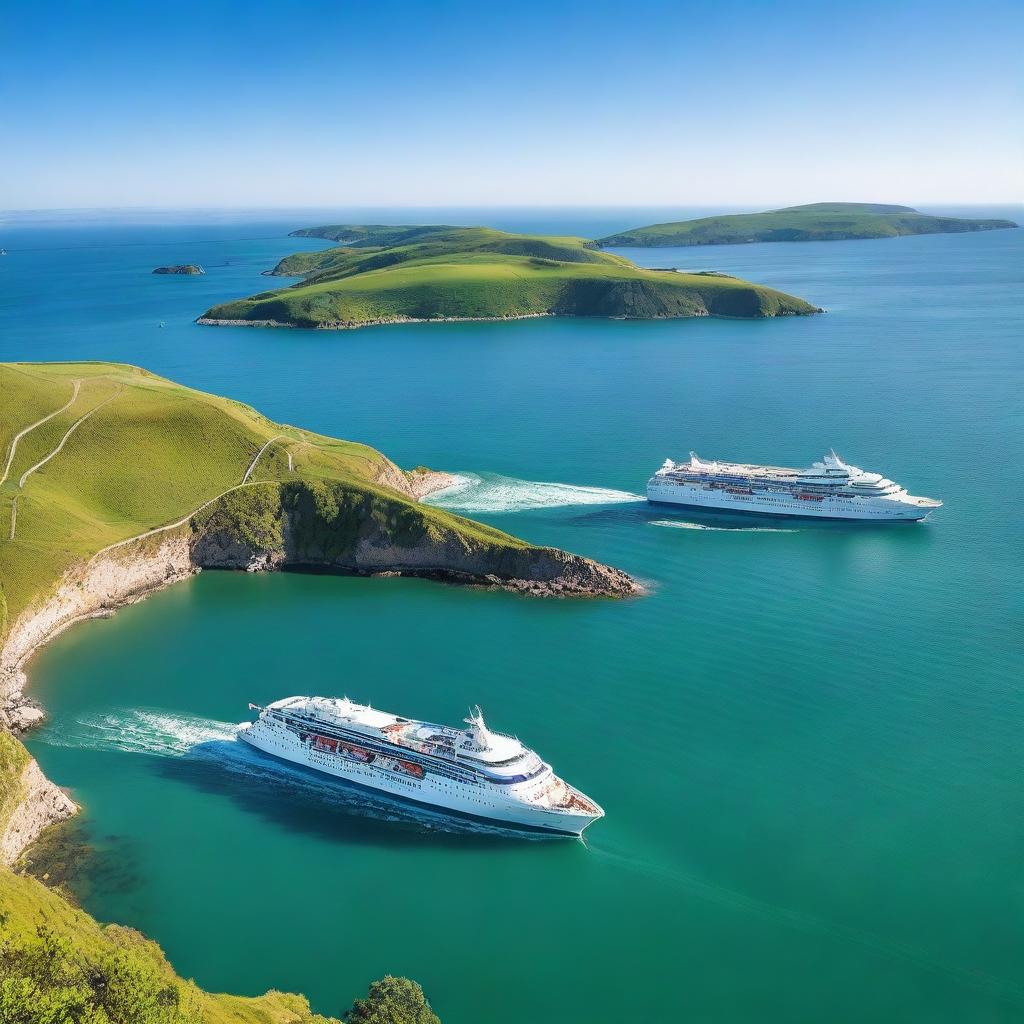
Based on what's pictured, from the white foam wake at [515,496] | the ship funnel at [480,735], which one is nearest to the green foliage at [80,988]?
the ship funnel at [480,735]

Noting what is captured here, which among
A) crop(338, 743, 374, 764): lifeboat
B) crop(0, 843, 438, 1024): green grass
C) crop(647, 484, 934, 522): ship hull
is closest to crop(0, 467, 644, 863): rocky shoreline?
crop(647, 484, 934, 522): ship hull

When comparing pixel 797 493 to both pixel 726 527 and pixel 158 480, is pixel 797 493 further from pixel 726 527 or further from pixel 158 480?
pixel 158 480

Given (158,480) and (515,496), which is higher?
(158,480)

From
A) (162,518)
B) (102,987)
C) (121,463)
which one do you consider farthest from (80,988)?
(121,463)

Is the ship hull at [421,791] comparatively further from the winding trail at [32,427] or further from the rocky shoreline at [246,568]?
the winding trail at [32,427]

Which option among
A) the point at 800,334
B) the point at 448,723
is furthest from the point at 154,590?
the point at 800,334
